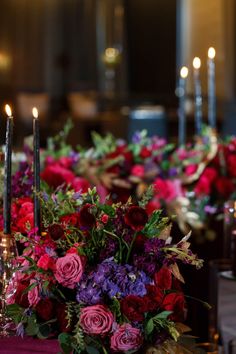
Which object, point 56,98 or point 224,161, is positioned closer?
point 224,161

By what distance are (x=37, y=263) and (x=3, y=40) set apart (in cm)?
1121

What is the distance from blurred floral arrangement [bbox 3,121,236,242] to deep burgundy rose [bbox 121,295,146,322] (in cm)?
174

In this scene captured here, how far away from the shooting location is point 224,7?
12008 mm

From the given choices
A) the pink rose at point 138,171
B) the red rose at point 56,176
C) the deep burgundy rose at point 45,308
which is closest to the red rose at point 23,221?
the deep burgundy rose at point 45,308

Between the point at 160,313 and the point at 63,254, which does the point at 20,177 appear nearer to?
the point at 63,254

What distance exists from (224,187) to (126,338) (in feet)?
6.90

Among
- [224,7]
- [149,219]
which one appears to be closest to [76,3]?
[224,7]

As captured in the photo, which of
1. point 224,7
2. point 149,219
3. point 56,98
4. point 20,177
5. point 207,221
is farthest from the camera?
point 56,98

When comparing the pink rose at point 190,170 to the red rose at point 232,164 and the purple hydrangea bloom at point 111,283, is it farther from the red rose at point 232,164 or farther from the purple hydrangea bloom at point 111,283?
the purple hydrangea bloom at point 111,283

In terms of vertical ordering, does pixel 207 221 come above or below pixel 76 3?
below

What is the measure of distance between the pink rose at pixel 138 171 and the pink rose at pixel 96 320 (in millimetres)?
2110

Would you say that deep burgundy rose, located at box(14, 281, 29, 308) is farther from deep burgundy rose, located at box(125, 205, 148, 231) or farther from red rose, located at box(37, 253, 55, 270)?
deep burgundy rose, located at box(125, 205, 148, 231)

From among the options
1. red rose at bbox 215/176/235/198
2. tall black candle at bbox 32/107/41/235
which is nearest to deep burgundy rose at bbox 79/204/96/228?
tall black candle at bbox 32/107/41/235

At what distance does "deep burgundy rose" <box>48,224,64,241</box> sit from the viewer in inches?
51.4
